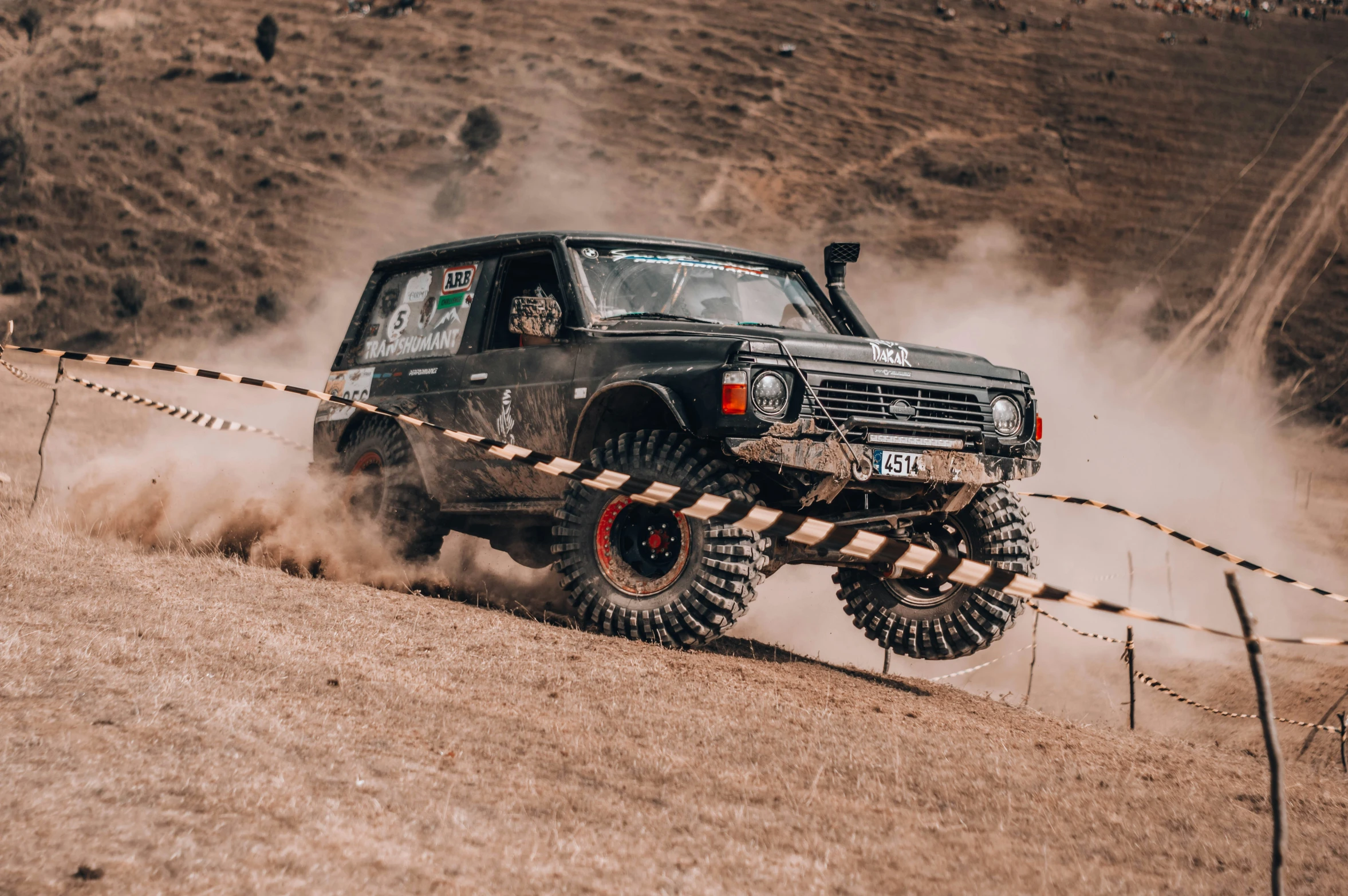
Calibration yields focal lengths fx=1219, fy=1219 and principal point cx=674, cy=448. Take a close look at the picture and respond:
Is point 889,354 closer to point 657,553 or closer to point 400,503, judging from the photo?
point 657,553

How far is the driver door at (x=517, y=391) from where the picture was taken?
6367 millimetres

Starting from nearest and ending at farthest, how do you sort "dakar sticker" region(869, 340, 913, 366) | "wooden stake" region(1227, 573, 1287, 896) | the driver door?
1. "wooden stake" region(1227, 573, 1287, 896)
2. "dakar sticker" region(869, 340, 913, 366)
3. the driver door

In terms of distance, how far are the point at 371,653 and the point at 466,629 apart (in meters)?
0.77

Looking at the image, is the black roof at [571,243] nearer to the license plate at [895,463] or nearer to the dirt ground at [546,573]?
the license plate at [895,463]

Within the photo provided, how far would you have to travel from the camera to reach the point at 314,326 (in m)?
35.4

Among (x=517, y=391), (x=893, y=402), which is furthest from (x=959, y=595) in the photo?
(x=517, y=391)

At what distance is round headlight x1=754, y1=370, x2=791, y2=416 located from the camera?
5445 millimetres

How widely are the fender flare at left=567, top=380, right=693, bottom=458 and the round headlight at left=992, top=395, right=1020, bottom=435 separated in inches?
67.3

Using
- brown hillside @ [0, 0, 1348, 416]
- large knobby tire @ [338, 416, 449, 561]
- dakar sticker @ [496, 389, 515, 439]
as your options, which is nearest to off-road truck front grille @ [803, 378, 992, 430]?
dakar sticker @ [496, 389, 515, 439]

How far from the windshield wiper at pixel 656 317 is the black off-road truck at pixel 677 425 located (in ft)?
0.09

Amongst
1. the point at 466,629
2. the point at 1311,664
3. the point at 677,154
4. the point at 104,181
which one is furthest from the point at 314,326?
the point at 466,629

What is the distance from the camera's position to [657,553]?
5.90 metres

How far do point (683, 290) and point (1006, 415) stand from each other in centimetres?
183

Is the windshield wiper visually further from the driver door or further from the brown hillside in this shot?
the brown hillside
